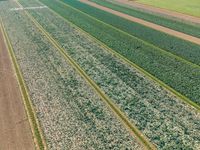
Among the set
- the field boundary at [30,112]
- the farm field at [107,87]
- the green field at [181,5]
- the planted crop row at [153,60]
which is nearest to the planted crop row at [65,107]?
the farm field at [107,87]

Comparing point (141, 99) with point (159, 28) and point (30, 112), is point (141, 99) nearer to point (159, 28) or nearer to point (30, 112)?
point (30, 112)

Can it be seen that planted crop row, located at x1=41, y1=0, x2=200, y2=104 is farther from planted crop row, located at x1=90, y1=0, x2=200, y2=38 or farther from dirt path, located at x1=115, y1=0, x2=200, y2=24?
dirt path, located at x1=115, y1=0, x2=200, y2=24

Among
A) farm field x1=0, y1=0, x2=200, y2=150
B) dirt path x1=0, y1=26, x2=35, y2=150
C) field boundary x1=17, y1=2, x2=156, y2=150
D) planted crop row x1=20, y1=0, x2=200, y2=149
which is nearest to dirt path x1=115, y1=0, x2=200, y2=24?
farm field x1=0, y1=0, x2=200, y2=150

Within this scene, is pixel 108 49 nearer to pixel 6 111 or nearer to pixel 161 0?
pixel 6 111

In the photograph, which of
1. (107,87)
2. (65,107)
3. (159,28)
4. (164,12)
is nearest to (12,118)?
(65,107)

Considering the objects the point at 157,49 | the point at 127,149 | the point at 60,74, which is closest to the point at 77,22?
the point at 157,49

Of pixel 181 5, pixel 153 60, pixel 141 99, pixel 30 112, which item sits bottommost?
pixel 181 5

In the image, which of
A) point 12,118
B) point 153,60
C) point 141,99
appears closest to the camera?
point 12,118
